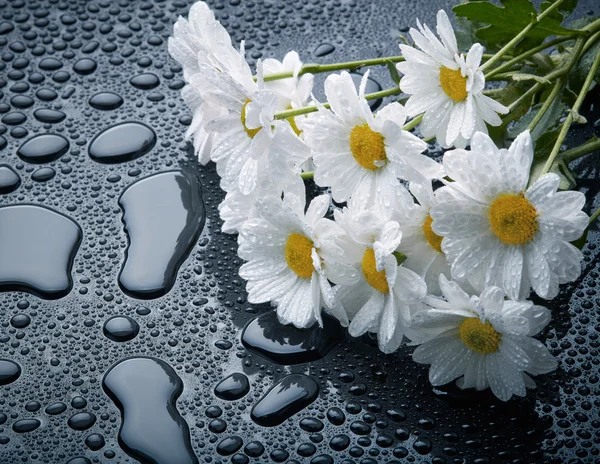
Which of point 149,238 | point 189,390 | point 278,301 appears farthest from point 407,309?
point 149,238

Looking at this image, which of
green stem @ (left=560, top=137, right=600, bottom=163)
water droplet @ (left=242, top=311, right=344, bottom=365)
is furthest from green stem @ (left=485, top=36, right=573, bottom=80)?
water droplet @ (left=242, top=311, right=344, bottom=365)

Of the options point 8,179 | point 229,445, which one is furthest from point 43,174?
point 229,445

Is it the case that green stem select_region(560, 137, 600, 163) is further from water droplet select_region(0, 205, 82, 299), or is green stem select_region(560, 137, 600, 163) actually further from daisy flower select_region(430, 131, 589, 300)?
water droplet select_region(0, 205, 82, 299)

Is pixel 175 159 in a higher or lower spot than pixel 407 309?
lower

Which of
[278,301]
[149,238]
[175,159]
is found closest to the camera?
[278,301]

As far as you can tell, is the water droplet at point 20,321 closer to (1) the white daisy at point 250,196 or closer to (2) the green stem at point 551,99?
(1) the white daisy at point 250,196

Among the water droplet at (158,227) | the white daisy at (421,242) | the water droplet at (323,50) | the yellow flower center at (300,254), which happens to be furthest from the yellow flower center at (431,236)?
the water droplet at (323,50)

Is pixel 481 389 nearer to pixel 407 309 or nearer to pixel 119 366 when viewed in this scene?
pixel 407 309
